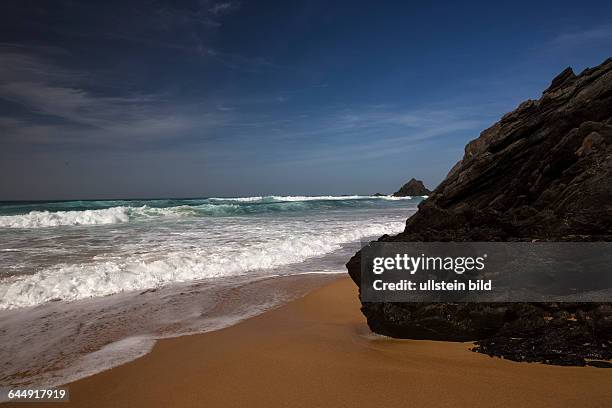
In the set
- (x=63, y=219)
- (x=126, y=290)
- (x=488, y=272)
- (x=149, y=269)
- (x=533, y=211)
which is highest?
(x=533, y=211)

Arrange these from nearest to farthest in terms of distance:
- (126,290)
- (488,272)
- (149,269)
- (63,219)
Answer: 1. (488,272)
2. (126,290)
3. (149,269)
4. (63,219)

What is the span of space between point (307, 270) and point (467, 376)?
6.61 m

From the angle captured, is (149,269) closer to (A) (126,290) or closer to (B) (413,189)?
(A) (126,290)

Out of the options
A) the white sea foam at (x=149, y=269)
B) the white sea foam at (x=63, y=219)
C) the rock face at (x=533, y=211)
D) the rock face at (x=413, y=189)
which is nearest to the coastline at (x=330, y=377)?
the rock face at (x=533, y=211)

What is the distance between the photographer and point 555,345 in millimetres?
3402

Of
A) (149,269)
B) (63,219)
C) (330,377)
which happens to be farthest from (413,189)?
(330,377)

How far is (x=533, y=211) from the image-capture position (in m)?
4.26

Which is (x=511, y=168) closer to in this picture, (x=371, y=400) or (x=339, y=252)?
(x=371, y=400)

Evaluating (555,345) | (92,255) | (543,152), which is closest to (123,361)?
(555,345)

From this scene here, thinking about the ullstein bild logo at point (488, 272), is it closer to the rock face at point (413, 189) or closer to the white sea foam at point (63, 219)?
the white sea foam at point (63, 219)

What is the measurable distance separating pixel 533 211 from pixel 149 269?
8330 mm

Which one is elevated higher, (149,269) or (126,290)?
(149,269)

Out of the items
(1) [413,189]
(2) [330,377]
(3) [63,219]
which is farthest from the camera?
(1) [413,189]

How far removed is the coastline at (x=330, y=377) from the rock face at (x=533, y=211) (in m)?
0.24
